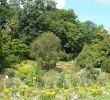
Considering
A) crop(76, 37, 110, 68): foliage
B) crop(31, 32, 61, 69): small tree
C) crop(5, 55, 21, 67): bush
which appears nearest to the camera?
crop(5, 55, 21, 67): bush

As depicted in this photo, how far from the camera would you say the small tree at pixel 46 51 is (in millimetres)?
36656

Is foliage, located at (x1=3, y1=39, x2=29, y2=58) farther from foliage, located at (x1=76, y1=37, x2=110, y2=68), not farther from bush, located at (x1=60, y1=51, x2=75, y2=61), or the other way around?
foliage, located at (x1=76, y1=37, x2=110, y2=68)

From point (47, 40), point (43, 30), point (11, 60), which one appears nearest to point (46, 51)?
point (47, 40)

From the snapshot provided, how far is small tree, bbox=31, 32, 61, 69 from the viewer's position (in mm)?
36656

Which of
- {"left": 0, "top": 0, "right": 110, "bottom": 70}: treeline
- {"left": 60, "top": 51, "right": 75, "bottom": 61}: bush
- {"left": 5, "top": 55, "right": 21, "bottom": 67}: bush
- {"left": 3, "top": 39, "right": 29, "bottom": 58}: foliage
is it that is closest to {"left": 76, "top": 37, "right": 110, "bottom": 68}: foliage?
{"left": 0, "top": 0, "right": 110, "bottom": 70}: treeline

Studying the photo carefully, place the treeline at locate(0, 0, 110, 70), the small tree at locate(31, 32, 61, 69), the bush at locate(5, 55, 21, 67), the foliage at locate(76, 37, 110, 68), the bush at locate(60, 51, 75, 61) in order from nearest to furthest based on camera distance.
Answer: the bush at locate(5, 55, 21, 67) < the small tree at locate(31, 32, 61, 69) < the foliage at locate(76, 37, 110, 68) < the treeline at locate(0, 0, 110, 70) < the bush at locate(60, 51, 75, 61)

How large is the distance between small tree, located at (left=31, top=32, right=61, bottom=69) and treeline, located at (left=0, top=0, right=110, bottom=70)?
256cm

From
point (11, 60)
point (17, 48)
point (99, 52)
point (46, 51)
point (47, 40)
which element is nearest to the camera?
point (46, 51)

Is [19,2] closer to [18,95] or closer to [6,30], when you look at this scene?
[6,30]

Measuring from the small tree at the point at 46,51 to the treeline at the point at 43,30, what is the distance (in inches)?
101

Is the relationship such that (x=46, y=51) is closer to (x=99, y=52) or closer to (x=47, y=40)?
(x=47, y=40)

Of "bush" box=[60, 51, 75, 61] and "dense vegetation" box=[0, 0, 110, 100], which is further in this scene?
"bush" box=[60, 51, 75, 61]

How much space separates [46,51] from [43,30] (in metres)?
11.5

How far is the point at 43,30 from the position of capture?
4822 cm
